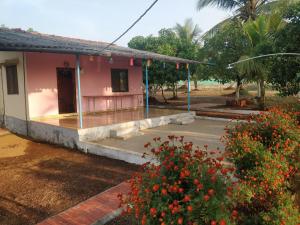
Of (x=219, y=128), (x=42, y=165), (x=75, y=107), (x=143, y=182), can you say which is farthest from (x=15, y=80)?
(x=143, y=182)

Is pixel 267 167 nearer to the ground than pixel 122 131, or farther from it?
farther from it

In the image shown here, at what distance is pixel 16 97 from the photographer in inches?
431

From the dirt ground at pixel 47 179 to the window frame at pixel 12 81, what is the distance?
10.9 feet

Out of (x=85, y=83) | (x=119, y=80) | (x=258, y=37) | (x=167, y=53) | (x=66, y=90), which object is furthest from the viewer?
(x=167, y=53)

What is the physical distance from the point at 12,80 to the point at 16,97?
2.47ft

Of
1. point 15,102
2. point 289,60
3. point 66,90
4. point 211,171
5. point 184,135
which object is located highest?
point 289,60

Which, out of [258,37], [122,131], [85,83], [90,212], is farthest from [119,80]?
[90,212]

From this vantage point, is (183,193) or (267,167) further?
(267,167)

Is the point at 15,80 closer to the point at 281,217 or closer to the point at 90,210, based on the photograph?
the point at 90,210

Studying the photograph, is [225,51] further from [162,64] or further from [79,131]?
[79,131]

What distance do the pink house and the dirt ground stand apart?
163 cm

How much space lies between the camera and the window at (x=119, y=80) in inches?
538

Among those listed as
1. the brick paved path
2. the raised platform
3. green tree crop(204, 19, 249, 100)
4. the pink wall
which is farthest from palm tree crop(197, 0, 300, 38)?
the brick paved path

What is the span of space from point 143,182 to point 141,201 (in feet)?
0.68
